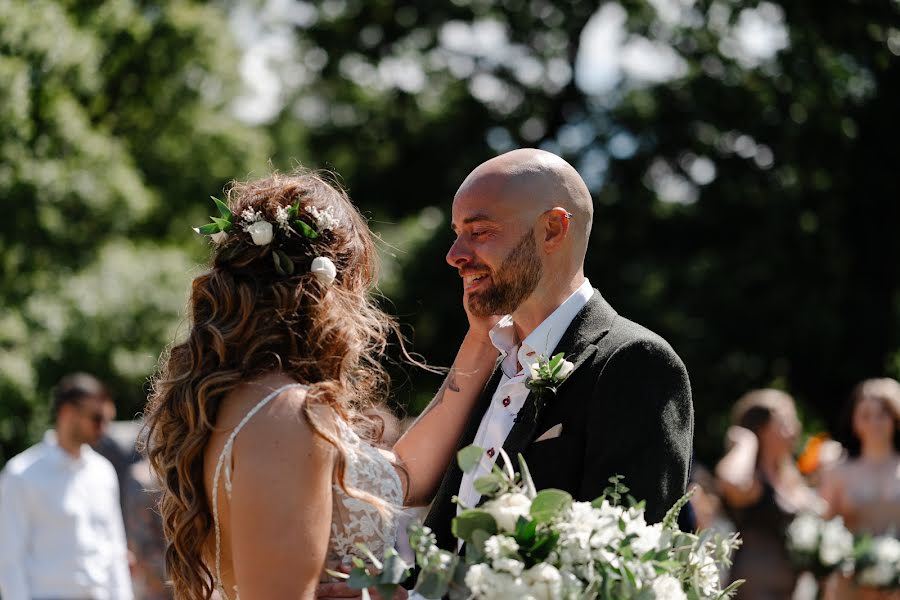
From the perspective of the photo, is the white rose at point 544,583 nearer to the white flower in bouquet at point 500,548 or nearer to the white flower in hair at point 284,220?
the white flower in bouquet at point 500,548

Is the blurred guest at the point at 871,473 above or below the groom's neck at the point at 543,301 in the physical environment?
below

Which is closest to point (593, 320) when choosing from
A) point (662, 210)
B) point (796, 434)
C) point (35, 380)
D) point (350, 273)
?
point (350, 273)

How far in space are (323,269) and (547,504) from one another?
105 centimetres

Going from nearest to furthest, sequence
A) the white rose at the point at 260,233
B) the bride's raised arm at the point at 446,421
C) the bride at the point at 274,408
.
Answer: the bride at the point at 274,408, the white rose at the point at 260,233, the bride's raised arm at the point at 446,421

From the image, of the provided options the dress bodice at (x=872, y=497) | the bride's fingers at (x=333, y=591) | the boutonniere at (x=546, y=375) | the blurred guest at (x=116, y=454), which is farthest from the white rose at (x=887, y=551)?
the blurred guest at (x=116, y=454)

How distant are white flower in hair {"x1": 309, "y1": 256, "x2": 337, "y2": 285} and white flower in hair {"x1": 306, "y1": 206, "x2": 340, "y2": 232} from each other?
10 centimetres

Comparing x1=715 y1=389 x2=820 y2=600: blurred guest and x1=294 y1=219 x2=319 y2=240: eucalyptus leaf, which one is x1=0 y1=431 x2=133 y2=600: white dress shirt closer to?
x1=715 y1=389 x2=820 y2=600: blurred guest

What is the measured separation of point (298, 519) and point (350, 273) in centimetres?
82

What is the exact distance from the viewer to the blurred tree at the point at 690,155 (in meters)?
16.9

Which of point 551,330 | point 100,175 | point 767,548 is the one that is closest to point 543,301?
point 551,330

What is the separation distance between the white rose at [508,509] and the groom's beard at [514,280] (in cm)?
105

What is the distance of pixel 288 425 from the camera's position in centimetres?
295

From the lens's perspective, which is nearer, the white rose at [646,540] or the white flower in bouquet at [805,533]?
the white rose at [646,540]

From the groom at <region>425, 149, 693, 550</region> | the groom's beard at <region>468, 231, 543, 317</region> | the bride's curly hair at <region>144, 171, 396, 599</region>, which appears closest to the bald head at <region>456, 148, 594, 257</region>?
the groom at <region>425, 149, 693, 550</region>
